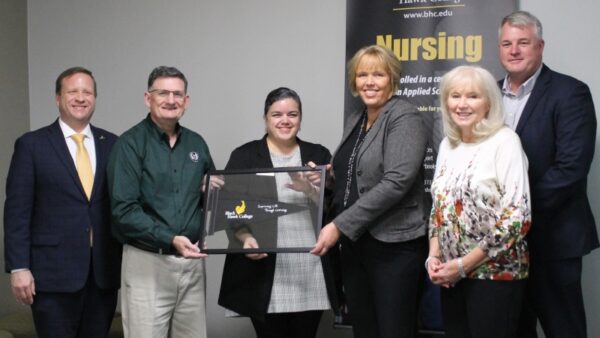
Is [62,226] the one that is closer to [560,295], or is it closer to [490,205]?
[490,205]

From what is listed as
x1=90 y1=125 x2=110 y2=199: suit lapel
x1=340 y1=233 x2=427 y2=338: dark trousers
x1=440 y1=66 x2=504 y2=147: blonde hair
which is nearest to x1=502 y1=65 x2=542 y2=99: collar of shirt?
x1=440 y1=66 x2=504 y2=147: blonde hair

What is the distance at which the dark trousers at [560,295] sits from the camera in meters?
2.66

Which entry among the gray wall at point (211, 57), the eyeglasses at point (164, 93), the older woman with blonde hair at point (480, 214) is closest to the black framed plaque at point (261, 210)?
the eyeglasses at point (164, 93)

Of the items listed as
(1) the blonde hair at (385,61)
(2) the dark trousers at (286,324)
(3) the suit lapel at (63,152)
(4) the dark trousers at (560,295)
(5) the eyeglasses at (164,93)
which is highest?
(1) the blonde hair at (385,61)

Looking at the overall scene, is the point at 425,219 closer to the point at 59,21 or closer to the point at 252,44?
the point at 252,44

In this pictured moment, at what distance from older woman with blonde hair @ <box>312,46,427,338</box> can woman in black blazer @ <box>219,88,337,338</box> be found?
0.23m

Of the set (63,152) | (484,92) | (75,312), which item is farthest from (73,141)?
(484,92)

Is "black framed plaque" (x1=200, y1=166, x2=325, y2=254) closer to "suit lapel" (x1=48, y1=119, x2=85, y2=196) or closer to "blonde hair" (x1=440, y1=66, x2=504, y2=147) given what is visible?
"suit lapel" (x1=48, y1=119, x2=85, y2=196)

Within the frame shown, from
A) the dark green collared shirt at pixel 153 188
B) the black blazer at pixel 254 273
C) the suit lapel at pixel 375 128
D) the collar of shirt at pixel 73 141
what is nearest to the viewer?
the suit lapel at pixel 375 128

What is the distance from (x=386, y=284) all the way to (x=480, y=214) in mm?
478

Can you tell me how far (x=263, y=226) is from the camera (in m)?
2.90

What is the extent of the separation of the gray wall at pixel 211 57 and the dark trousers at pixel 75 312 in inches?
48.8

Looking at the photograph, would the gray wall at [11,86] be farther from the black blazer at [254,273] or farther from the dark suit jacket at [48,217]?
the black blazer at [254,273]

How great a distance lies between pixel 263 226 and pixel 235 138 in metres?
1.32
